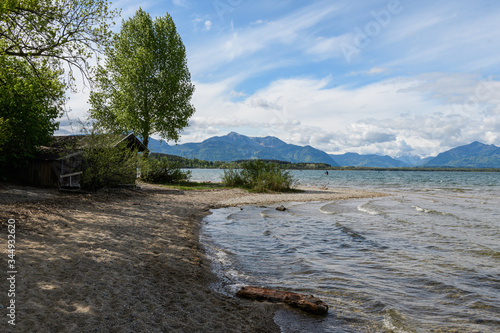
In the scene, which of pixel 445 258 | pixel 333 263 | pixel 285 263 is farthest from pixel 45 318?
pixel 445 258

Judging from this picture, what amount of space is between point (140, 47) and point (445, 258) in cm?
3100

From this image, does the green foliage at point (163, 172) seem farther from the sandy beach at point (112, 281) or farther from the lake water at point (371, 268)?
the sandy beach at point (112, 281)

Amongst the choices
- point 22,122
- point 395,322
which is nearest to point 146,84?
point 22,122

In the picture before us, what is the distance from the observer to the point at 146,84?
29.9m

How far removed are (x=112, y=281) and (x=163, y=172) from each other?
88.2 feet

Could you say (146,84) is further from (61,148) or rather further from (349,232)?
(349,232)

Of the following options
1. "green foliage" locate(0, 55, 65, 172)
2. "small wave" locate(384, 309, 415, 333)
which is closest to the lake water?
"small wave" locate(384, 309, 415, 333)

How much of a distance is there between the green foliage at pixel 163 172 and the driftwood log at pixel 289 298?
86.3ft

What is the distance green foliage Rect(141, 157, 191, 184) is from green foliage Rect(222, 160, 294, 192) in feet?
17.3

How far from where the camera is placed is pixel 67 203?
509 inches

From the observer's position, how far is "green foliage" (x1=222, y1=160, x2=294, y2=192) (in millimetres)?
28250

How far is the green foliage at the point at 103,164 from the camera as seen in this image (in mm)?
17500

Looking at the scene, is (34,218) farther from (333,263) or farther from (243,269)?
(333,263)

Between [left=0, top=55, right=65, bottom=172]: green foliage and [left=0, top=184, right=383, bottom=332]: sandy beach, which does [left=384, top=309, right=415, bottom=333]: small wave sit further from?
[left=0, top=55, right=65, bottom=172]: green foliage
